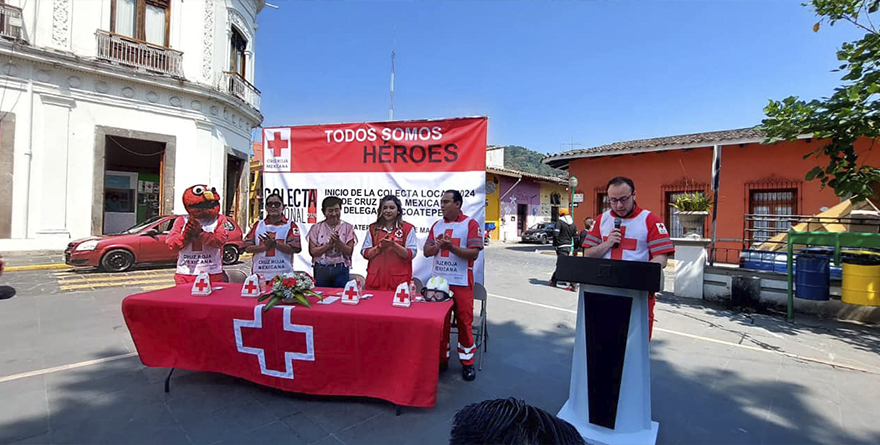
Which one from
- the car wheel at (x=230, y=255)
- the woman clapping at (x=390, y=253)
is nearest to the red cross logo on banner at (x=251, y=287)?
the woman clapping at (x=390, y=253)

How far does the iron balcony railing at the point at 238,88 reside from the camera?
14.5 m

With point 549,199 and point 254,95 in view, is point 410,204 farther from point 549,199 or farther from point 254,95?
point 549,199

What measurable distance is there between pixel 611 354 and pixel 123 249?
10.9 meters

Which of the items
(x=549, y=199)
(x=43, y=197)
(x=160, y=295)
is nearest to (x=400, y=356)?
(x=160, y=295)

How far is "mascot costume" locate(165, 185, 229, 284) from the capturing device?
3.68 meters

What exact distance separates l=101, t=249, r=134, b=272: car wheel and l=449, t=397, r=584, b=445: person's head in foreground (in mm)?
10812

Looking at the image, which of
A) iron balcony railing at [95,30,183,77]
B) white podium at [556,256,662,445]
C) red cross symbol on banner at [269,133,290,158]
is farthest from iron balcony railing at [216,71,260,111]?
white podium at [556,256,662,445]

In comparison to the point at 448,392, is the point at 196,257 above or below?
above

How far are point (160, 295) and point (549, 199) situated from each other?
1072 inches

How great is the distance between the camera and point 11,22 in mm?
10289

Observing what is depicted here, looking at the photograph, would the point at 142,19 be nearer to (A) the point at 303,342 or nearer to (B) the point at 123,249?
(B) the point at 123,249

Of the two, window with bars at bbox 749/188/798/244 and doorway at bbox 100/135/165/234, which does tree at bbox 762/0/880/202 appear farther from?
doorway at bbox 100/135/165/234

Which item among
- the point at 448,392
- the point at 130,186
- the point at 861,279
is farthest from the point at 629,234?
the point at 130,186

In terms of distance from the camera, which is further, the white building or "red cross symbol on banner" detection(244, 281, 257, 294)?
the white building
